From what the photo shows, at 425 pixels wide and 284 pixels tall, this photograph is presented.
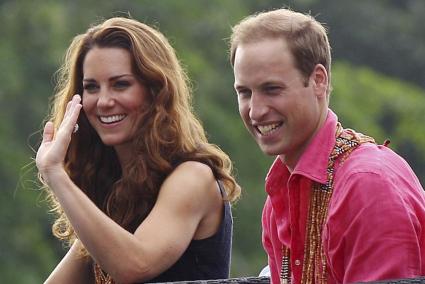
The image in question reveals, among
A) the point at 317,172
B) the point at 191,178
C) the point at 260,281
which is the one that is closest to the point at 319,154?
the point at 317,172

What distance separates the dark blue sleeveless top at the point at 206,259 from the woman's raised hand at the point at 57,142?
0.48 metres

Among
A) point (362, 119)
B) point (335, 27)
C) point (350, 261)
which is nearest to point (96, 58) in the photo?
point (350, 261)

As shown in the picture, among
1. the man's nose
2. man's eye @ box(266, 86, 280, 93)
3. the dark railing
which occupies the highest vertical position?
man's eye @ box(266, 86, 280, 93)

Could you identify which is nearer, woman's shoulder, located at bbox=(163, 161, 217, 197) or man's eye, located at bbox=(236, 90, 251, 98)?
man's eye, located at bbox=(236, 90, 251, 98)

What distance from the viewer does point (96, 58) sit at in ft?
16.8

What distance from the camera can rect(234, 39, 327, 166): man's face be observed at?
169 inches

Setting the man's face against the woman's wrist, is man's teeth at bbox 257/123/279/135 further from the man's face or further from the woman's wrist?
the woman's wrist

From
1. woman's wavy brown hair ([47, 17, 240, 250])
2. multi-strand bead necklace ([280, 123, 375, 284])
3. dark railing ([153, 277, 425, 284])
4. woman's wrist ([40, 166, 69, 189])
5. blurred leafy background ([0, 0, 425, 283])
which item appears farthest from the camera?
blurred leafy background ([0, 0, 425, 283])

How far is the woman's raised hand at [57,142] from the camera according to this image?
4867 millimetres

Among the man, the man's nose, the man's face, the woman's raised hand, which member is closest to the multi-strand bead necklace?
the man

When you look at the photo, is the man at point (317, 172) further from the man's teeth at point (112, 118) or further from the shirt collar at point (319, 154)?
the man's teeth at point (112, 118)

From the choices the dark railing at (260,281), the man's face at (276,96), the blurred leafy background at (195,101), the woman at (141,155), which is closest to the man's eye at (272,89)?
the man's face at (276,96)

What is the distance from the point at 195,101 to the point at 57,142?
10.7 m

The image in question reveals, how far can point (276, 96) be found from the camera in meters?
4.31
